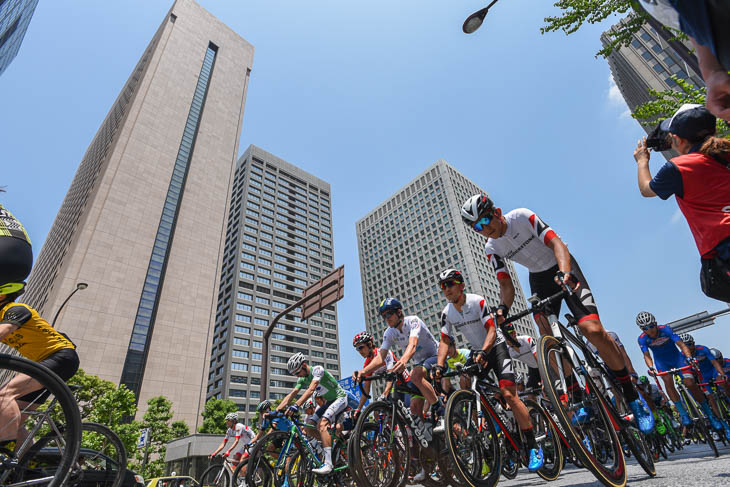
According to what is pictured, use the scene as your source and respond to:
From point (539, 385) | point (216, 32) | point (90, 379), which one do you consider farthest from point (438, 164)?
point (539, 385)

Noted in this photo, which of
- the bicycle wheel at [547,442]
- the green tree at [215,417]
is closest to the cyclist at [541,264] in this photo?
the bicycle wheel at [547,442]

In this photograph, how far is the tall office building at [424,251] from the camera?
103750 millimetres

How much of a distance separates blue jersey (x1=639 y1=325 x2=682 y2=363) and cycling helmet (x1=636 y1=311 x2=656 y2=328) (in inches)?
14.4

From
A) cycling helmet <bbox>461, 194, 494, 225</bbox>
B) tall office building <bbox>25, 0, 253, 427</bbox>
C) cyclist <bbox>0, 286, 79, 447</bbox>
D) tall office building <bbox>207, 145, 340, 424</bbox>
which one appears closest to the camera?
cyclist <bbox>0, 286, 79, 447</bbox>

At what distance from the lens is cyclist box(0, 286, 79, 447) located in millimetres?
2320

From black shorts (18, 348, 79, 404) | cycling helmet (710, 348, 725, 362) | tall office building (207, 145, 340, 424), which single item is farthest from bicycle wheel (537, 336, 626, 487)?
tall office building (207, 145, 340, 424)

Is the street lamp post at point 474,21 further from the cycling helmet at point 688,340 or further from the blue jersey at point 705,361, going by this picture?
the blue jersey at point 705,361

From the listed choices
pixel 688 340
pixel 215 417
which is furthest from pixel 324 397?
pixel 215 417

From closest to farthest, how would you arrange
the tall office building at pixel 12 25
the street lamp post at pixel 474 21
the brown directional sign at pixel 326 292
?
the street lamp post at pixel 474 21 → the brown directional sign at pixel 326 292 → the tall office building at pixel 12 25

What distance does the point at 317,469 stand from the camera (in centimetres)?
466

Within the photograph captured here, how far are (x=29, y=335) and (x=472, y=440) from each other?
3.91 m

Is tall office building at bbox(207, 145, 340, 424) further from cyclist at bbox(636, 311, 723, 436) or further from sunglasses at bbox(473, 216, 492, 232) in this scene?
sunglasses at bbox(473, 216, 492, 232)

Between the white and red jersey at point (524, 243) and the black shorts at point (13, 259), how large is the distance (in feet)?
13.9

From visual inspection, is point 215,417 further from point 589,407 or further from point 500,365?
point 589,407
